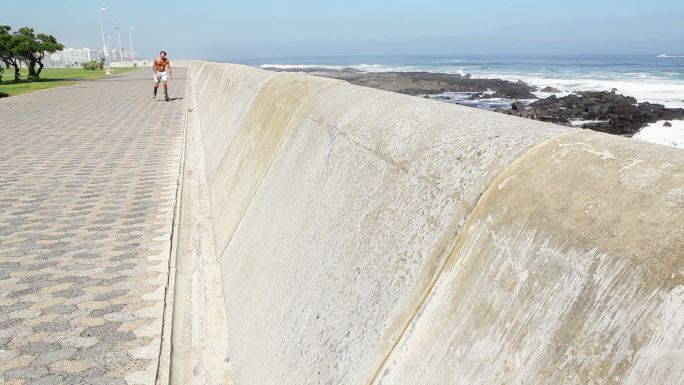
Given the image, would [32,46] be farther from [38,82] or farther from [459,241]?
[459,241]

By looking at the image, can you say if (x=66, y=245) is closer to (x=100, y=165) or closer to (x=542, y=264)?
(x=100, y=165)

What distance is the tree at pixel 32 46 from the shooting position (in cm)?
3797

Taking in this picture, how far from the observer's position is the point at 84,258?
445 cm

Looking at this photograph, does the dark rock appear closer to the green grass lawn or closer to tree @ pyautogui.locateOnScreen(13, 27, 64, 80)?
the green grass lawn

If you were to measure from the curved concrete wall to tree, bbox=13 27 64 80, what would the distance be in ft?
143

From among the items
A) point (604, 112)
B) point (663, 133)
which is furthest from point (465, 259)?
point (604, 112)

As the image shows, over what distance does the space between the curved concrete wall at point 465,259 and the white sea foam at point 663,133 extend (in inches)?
615

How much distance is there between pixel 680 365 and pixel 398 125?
1341 millimetres

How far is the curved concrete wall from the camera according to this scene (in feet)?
3.22

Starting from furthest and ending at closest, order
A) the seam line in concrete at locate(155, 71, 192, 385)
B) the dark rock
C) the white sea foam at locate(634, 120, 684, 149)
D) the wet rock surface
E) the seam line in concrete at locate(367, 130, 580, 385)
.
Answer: the wet rock surface < the dark rock < the white sea foam at locate(634, 120, 684, 149) < the seam line in concrete at locate(155, 71, 192, 385) < the seam line in concrete at locate(367, 130, 580, 385)

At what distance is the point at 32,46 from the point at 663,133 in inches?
1621

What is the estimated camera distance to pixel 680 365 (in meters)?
0.88

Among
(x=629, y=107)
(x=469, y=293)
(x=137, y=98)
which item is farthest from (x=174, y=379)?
(x=629, y=107)

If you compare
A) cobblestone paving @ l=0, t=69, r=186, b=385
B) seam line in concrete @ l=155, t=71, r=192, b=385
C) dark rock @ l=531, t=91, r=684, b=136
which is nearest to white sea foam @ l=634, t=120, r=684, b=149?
dark rock @ l=531, t=91, r=684, b=136
